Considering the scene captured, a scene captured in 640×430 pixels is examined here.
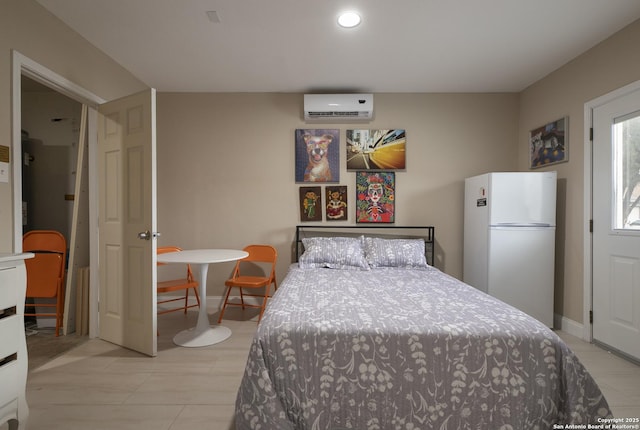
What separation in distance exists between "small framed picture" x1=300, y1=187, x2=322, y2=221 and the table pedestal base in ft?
5.16

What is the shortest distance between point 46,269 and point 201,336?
1.76m

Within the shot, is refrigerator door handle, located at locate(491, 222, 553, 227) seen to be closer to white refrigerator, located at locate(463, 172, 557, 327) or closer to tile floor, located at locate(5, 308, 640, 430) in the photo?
white refrigerator, located at locate(463, 172, 557, 327)

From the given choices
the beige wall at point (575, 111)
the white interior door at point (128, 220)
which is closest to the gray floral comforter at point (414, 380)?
the white interior door at point (128, 220)

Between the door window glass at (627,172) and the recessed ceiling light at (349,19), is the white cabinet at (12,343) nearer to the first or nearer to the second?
the recessed ceiling light at (349,19)

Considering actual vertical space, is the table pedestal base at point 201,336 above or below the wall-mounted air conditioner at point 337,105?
below

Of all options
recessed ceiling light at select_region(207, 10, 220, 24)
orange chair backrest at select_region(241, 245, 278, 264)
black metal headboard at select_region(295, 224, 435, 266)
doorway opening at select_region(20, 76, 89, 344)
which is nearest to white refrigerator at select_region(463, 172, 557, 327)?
black metal headboard at select_region(295, 224, 435, 266)

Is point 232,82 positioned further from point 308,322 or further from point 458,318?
point 458,318

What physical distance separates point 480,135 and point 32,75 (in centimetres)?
434

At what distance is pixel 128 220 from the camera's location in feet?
8.72

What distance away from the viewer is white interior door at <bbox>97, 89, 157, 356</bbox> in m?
2.50

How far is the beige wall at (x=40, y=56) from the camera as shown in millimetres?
1977

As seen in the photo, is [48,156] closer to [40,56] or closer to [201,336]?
[40,56]

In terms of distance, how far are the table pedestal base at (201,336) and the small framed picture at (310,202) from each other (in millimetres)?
1573

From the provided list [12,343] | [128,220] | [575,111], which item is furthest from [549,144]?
[12,343]
